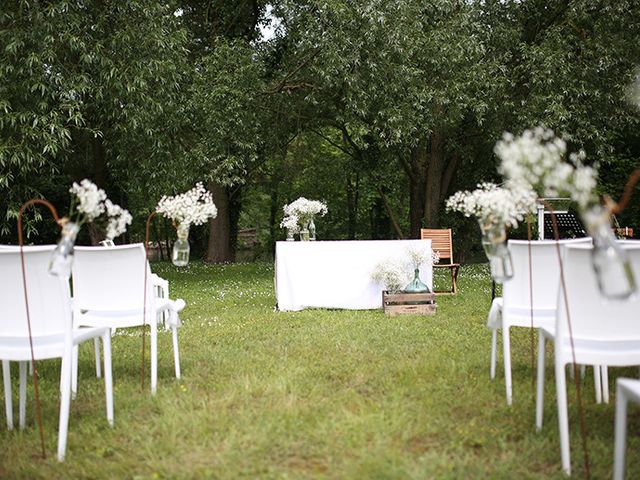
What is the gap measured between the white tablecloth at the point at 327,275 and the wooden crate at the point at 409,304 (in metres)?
0.53

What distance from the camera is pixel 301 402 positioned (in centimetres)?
418

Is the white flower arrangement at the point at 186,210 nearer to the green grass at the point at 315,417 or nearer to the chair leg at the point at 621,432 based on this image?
the green grass at the point at 315,417

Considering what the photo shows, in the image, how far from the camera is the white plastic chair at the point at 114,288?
15.4ft

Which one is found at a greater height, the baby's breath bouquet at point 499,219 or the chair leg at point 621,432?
the baby's breath bouquet at point 499,219

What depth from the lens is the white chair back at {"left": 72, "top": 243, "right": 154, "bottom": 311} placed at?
4684 millimetres

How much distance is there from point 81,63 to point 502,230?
349 inches

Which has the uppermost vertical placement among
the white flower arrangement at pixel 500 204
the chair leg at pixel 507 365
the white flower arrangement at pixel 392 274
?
the white flower arrangement at pixel 500 204

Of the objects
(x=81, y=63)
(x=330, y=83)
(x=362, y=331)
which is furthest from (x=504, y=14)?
(x=362, y=331)

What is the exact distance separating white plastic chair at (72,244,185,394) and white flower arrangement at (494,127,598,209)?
274cm

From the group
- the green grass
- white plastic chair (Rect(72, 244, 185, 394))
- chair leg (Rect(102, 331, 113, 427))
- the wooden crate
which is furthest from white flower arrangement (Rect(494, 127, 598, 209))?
the wooden crate

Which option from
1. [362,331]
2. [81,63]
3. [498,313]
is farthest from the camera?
[81,63]

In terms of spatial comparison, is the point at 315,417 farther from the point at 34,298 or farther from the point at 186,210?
the point at 34,298

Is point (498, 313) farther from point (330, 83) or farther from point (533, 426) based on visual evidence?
point (330, 83)

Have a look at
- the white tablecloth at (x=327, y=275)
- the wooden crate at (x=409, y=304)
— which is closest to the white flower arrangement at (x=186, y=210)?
the wooden crate at (x=409, y=304)
